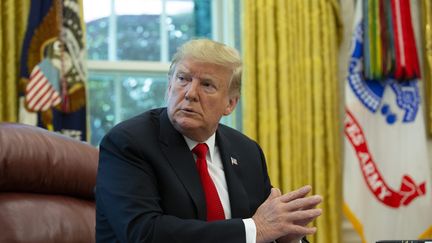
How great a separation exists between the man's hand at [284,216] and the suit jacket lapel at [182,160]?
181 mm

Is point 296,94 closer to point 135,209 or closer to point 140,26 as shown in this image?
point 140,26

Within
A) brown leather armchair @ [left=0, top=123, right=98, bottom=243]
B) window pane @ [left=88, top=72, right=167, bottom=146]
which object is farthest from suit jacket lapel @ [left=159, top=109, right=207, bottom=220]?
window pane @ [left=88, top=72, right=167, bottom=146]

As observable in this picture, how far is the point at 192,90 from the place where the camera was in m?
1.99

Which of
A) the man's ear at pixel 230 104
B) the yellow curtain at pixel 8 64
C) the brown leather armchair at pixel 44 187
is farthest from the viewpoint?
the yellow curtain at pixel 8 64

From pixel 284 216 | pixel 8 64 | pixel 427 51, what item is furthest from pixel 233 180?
pixel 427 51

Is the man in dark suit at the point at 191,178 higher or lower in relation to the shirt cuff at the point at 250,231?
higher

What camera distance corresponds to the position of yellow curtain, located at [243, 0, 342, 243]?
158 inches

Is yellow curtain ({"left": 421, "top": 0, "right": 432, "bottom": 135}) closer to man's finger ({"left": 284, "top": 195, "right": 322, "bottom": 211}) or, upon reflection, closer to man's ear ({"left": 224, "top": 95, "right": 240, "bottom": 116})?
man's ear ({"left": 224, "top": 95, "right": 240, "bottom": 116})

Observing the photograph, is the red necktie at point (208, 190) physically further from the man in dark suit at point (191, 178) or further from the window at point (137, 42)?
A: the window at point (137, 42)

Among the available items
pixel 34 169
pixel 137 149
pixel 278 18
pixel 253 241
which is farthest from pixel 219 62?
pixel 278 18

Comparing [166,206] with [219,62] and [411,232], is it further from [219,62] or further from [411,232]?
[411,232]

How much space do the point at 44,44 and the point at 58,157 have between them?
1.47 metres

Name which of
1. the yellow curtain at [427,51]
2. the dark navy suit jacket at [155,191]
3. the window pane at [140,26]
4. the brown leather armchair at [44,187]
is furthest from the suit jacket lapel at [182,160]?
the yellow curtain at [427,51]

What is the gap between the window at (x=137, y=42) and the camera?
4094 mm
